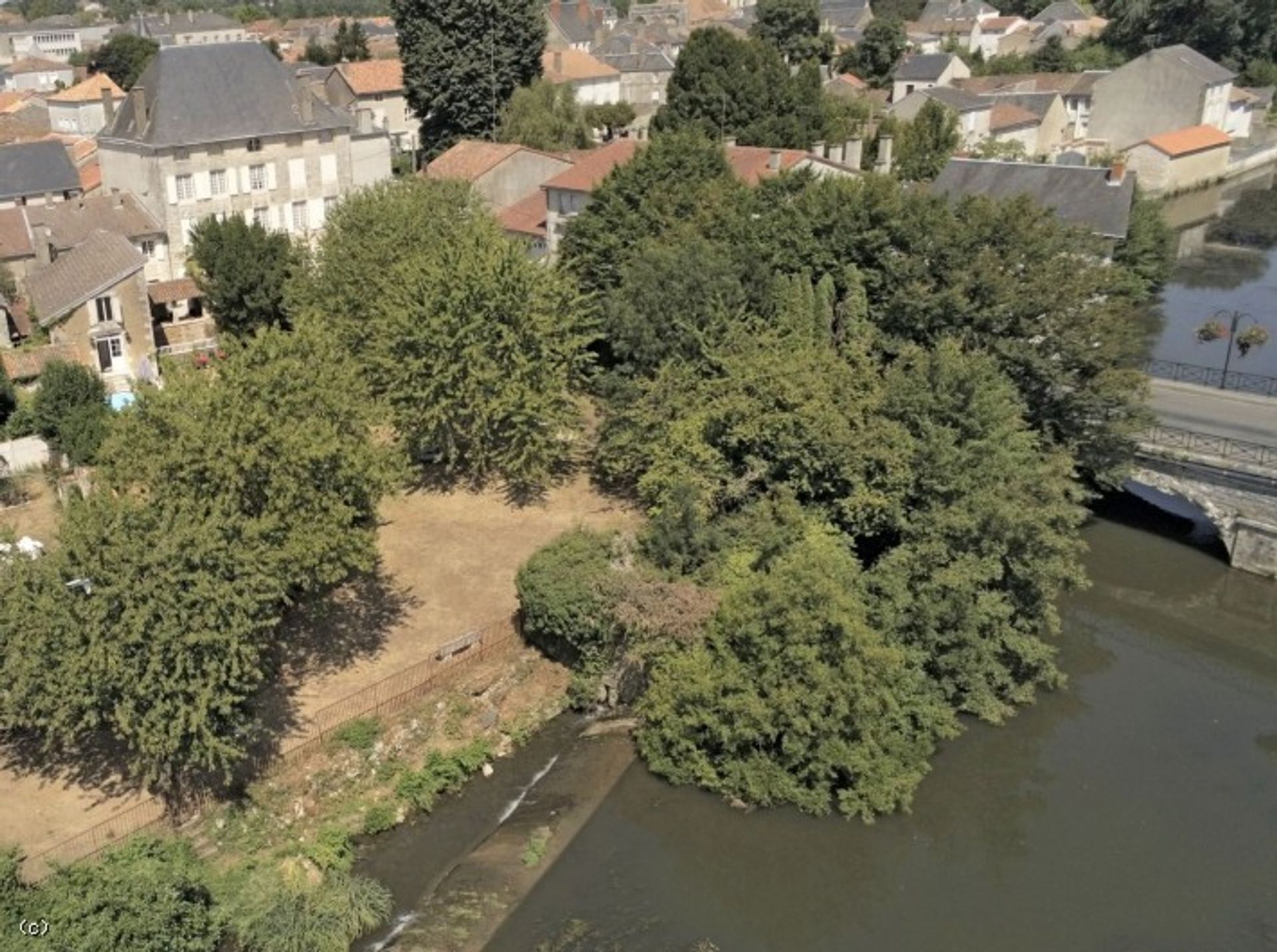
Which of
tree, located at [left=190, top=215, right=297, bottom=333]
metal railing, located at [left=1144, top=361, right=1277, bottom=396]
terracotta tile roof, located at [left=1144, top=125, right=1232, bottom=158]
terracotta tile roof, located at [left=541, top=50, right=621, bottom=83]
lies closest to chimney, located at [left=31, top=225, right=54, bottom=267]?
tree, located at [left=190, top=215, right=297, bottom=333]

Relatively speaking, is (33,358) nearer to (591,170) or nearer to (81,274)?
(81,274)

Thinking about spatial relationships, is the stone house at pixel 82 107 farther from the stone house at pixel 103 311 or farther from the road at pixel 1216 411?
the road at pixel 1216 411

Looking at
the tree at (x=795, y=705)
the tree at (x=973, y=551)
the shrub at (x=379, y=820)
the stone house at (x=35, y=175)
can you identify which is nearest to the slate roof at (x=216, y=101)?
the stone house at (x=35, y=175)

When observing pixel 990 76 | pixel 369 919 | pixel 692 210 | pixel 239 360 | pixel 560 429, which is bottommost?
pixel 369 919

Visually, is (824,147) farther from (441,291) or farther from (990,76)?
(990,76)

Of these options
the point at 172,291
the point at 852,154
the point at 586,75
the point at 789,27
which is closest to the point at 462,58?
the point at 586,75

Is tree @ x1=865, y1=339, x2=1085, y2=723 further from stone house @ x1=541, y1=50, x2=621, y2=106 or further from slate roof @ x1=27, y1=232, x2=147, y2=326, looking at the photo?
stone house @ x1=541, y1=50, x2=621, y2=106

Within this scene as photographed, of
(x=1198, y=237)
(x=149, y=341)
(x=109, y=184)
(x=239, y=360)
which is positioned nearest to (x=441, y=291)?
(x=239, y=360)
